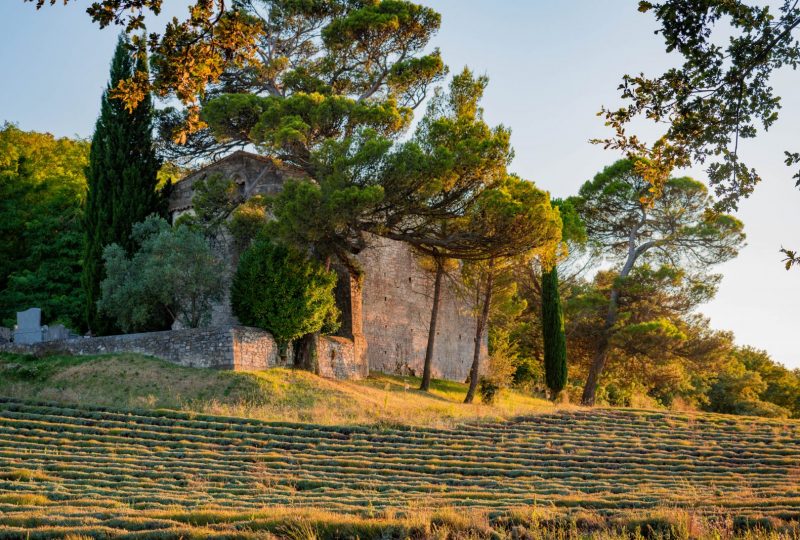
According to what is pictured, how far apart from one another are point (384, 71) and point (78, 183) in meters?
14.5

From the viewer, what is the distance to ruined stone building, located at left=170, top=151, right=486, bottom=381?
29016 millimetres

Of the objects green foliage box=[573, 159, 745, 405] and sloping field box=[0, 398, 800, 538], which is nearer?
sloping field box=[0, 398, 800, 538]

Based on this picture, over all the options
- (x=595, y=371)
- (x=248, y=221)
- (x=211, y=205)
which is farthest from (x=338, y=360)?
(x=595, y=371)

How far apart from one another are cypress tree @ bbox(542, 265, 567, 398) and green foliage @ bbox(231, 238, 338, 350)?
10.7m

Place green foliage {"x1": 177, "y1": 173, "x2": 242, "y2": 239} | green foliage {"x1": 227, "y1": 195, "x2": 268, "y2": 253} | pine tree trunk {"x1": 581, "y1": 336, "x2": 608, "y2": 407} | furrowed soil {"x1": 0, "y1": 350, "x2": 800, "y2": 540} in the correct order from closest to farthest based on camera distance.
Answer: furrowed soil {"x1": 0, "y1": 350, "x2": 800, "y2": 540} < green foliage {"x1": 227, "y1": 195, "x2": 268, "y2": 253} < green foliage {"x1": 177, "y1": 173, "x2": 242, "y2": 239} < pine tree trunk {"x1": 581, "y1": 336, "x2": 608, "y2": 407}

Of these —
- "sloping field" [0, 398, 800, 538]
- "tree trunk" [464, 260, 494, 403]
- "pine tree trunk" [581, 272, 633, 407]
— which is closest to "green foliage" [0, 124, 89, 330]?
"sloping field" [0, 398, 800, 538]

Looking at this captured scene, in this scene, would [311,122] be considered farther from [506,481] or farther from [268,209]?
[506,481]

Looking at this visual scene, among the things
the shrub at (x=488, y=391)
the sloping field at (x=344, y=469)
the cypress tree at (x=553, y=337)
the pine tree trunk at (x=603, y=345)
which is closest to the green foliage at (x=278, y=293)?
the sloping field at (x=344, y=469)

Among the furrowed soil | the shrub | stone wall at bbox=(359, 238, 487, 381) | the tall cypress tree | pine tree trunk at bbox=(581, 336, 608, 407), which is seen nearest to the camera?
the furrowed soil

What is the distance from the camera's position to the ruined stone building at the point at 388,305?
29.0 m

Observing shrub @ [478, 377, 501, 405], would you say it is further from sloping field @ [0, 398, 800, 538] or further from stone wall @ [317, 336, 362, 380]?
sloping field @ [0, 398, 800, 538]

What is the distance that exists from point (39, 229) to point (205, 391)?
52.3 ft

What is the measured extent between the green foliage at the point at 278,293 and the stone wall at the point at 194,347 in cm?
57

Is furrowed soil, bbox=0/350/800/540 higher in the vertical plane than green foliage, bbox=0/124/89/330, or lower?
lower
